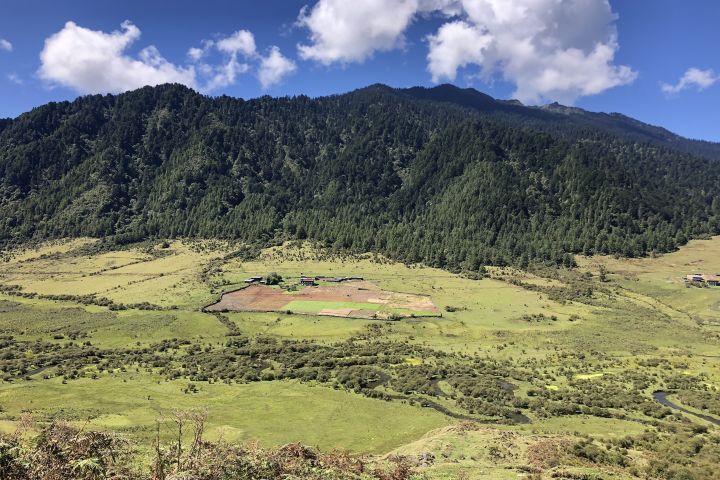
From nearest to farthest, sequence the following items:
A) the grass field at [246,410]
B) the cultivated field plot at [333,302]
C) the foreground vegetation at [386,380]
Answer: the foreground vegetation at [386,380]
the grass field at [246,410]
the cultivated field plot at [333,302]

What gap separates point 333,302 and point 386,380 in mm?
56476

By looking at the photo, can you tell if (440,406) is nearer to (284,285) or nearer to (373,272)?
(284,285)

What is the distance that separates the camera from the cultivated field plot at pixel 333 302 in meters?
109

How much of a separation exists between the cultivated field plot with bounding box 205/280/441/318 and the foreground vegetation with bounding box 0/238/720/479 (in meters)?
5.62

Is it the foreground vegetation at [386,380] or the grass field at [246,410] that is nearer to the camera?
the foreground vegetation at [386,380]

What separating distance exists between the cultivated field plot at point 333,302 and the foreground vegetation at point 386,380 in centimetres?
562

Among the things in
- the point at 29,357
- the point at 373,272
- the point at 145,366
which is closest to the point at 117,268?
the point at 373,272

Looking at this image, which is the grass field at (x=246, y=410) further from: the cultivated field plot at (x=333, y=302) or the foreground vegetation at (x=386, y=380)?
the cultivated field plot at (x=333, y=302)

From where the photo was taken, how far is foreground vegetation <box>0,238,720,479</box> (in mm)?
33250

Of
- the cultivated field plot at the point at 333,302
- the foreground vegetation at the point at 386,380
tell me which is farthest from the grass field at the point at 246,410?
the cultivated field plot at the point at 333,302

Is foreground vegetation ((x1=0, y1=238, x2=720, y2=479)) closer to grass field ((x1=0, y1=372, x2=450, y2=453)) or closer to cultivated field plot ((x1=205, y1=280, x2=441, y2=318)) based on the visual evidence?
grass field ((x1=0, y1=372, x2=450, y2=453))

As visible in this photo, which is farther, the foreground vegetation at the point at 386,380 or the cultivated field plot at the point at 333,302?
the cultivated field plot at the point at 333,302

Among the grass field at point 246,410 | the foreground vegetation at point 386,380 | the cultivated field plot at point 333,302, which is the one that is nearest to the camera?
the foreground vegetation at point 386,380

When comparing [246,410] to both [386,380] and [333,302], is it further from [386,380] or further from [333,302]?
[333,302]
